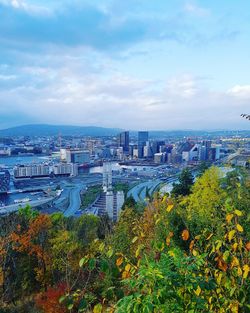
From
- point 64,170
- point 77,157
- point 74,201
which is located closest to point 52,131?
point 77,157

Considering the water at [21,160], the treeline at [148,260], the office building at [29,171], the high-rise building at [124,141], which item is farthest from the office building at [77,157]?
the treeline at [148,260]

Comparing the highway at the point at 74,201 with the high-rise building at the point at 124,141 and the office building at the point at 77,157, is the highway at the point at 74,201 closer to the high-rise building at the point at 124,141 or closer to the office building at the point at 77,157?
the office building at the point at 77,157

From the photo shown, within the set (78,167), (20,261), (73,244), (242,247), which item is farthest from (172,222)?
(78,167)

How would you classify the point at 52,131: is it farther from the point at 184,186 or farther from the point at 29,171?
the point at 184,186

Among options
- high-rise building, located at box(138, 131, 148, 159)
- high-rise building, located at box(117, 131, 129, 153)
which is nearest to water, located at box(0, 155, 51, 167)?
high-rise building, located at box(117, 131, 129, 153)

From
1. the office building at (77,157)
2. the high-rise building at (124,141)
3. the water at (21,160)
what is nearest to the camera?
the office building at (77,157)

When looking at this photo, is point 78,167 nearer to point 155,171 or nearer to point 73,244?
point 155,171

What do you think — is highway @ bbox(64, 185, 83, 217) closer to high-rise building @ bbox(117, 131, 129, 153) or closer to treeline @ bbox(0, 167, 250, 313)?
treeline @ bbox(0, 167, 250, 313)
